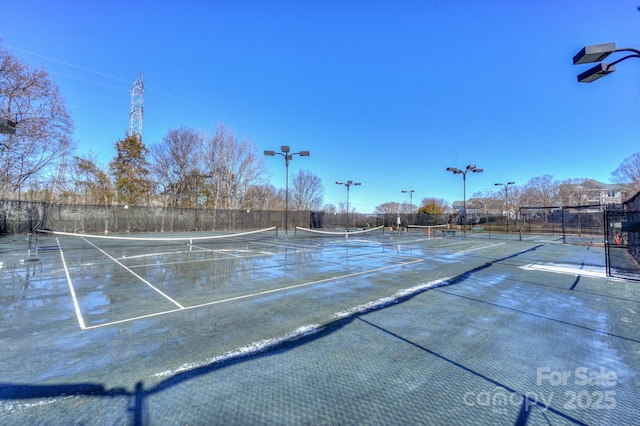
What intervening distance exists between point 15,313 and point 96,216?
2356cm

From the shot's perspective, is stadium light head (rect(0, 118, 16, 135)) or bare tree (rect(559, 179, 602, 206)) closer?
stadium light head (rect(0, 118, 16, 135))

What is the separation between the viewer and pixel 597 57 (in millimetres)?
4293

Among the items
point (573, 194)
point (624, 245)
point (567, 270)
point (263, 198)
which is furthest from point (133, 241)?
point (573, 194)

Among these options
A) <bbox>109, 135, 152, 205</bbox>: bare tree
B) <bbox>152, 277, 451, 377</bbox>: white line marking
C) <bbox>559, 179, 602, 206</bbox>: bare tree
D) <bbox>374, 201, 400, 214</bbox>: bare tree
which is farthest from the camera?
<bbox>374, 201, 400, 214</bbox>: bare tree

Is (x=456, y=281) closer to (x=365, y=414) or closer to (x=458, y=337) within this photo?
(x=458, y=337)

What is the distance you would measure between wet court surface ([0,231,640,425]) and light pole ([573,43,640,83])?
3875 millimetres

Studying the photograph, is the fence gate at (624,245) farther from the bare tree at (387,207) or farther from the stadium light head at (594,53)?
the bare tree at (387,207)

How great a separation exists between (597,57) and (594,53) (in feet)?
0.53

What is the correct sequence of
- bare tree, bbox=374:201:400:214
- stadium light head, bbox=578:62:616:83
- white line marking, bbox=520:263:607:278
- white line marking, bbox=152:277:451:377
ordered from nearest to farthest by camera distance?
white line marking, bbox=152:277:451:377, stadium light head, bbox=578:62:616:83, white line marking, bbox=520:263:607:278, bare tree, bbox=374:201:400:214

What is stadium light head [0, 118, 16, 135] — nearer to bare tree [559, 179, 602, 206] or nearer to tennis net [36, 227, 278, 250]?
tennis net [36, 227, 278, 250]

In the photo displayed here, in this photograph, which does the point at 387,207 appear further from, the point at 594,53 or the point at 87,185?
the point at 594,53

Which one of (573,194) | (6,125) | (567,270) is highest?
(573,194)

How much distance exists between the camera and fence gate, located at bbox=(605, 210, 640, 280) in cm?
708

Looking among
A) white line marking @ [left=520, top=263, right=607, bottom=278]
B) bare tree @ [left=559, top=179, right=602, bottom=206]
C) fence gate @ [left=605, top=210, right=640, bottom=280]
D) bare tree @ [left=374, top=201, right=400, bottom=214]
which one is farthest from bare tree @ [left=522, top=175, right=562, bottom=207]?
white line marking @ [left=520, top=263, right=607, bottom=278]
